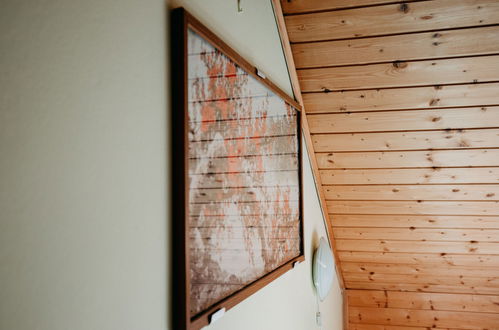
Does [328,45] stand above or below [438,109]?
above

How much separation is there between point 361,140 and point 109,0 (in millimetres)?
1649

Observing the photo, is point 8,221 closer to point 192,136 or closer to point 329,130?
point 192,136

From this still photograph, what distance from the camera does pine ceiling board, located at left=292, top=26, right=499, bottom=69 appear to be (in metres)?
1.64

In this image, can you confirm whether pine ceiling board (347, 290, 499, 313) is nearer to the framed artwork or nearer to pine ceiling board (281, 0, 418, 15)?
the framed artwork

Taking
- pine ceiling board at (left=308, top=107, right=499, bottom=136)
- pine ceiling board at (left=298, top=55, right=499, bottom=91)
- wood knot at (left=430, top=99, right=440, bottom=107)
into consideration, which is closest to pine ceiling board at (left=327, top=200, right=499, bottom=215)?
pine ceiling board at (left=308, top=107, right=499, bottom=136)

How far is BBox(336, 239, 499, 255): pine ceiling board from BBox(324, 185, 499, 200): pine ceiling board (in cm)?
43

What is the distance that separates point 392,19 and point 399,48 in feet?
0.47

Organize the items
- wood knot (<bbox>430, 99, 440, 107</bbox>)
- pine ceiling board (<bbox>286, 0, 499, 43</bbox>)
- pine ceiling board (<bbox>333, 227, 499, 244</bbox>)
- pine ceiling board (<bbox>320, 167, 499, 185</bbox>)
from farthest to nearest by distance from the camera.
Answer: pine ceiling board (<bbox>333, 227, 499, 244</bbox>), pine ceiling board (<bbox>320, 167, 499, 185</bbox>), wood knot (<bbox>430, 99, 440, 107</bbox>), pine ceiling board (<bbox>286, 0, 499, 43</bbox>)

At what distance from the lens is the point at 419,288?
9.89 feet

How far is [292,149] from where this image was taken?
164cm

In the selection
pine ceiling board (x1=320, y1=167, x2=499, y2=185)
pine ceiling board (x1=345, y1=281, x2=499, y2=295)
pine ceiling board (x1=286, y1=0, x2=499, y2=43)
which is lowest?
pine ceiling board (x1=345, y1=281, x2=499, y2=295)

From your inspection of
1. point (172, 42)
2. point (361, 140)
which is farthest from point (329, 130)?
point (172, 42)

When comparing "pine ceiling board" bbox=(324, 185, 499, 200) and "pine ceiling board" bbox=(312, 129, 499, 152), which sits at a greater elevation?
"pine ceiling board" bbox=(312, 129, 499, 152)

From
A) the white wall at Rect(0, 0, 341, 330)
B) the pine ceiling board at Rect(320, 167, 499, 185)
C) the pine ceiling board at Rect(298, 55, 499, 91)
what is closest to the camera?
the white wall at Rect(0, 0, 341, 330)
